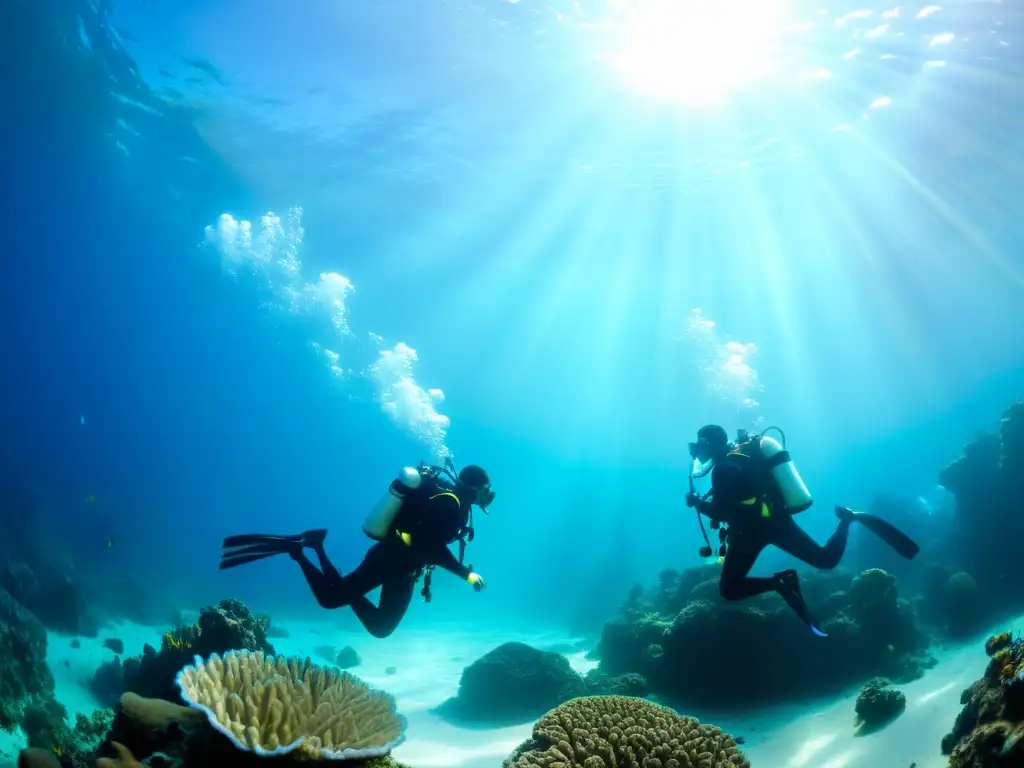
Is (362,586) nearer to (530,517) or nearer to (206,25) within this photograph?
(206,25)

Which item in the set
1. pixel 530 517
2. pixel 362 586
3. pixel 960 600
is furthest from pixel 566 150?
pixel 530 517

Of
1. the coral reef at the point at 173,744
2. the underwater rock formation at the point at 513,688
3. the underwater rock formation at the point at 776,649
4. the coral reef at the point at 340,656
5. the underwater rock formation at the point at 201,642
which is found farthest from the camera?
the coral reef at the point at 340,656

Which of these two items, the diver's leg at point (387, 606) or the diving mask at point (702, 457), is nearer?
the diver's leg at point (387, 606)

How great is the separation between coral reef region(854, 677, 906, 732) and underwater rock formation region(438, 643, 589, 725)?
540 centimetres

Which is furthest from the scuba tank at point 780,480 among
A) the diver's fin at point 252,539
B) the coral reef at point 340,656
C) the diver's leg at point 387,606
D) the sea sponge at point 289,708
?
the coral reef at point 340,656

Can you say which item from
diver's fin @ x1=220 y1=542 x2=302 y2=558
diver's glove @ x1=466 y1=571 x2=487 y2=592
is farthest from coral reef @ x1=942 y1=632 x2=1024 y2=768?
diver's fin @ x1=220 y1=542 x2=302 y2=558

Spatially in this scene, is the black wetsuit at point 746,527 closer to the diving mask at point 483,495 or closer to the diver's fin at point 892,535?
the diver's fin at point 892,535

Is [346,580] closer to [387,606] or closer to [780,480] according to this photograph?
[387,606]

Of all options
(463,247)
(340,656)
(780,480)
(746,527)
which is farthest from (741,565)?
(463,247)

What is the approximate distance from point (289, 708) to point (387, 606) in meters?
4.16

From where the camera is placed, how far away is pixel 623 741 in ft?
13.6

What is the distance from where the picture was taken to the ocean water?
2038 cm

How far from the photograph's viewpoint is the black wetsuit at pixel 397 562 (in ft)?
22.6

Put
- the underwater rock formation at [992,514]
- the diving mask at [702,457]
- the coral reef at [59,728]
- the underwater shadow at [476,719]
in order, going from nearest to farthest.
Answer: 1. the diving mask at [702,457]
2. the coral reef at [59,728]
3. the underwater shadow at [476,719]
4. the underwater rock formation at [992,514]
